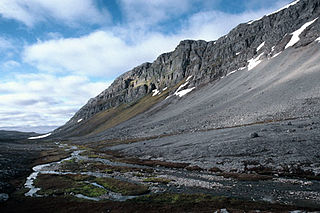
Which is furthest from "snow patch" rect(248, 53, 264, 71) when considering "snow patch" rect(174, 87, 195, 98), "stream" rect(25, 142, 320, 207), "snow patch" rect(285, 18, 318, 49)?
"stream" rect(25, 142, 320, 207)

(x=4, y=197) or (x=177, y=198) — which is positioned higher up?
(x=4, y=197)

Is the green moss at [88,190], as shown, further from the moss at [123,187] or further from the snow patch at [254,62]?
the snow patch at [254,62]

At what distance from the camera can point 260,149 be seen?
45.4 meters

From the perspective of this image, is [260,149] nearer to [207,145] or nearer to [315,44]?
[207,145]

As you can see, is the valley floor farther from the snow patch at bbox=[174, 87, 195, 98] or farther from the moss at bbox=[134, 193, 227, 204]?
the snow patch at bbox=[174, 87, 195, 98]

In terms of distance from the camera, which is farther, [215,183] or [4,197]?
[215,183]

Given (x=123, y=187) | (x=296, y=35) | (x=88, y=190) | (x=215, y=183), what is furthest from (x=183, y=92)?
(x=88, y=190)

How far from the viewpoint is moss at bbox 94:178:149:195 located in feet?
104

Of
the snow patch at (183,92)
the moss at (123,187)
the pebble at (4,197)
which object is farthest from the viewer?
the snow patch at (183,92)

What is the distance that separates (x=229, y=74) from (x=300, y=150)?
4806 inches

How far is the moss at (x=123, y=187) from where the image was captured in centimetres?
3173

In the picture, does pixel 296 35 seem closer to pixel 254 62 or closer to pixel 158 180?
pixel 254 62

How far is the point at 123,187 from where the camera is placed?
3456 cm

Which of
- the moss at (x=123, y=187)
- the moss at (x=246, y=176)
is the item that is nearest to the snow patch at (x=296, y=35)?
the moss at (x=246, y=176)
